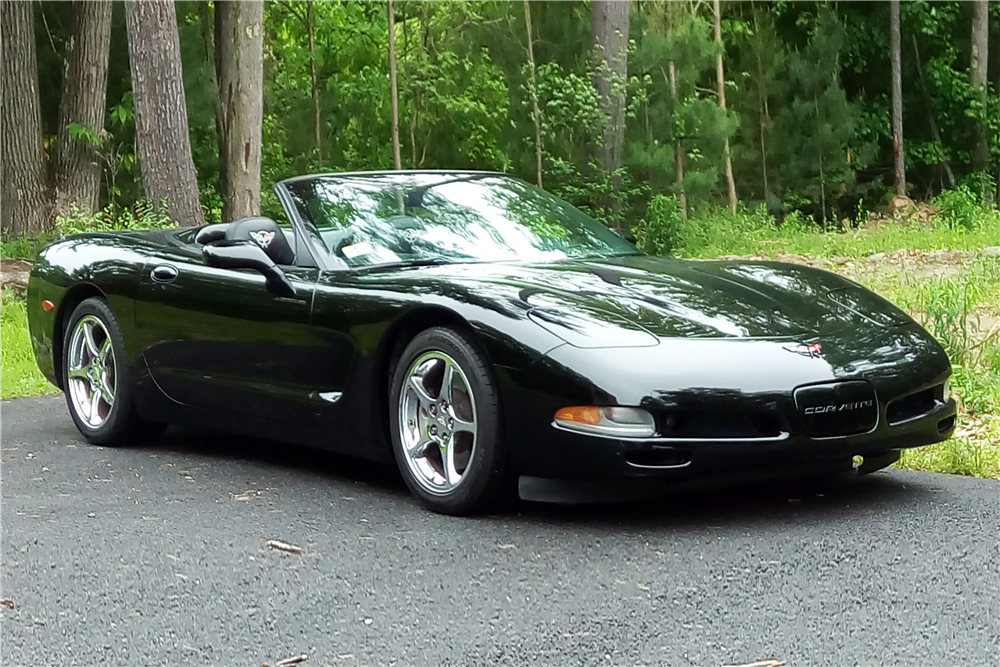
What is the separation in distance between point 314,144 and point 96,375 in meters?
25.1

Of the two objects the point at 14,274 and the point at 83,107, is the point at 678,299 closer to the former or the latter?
the point at 14,274

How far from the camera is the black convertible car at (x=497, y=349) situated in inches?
164

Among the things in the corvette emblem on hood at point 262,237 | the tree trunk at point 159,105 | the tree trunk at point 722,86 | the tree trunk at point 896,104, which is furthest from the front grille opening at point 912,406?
the tree trunk at point 896,104

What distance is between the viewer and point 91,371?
6500 mm

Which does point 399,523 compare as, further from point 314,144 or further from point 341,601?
point 314,144

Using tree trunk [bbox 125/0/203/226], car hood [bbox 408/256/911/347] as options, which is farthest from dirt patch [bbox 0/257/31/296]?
car hood [bbox 408/256/911/347]

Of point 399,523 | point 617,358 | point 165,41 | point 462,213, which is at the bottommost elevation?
point 399,523

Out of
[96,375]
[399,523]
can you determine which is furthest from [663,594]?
[96,375]

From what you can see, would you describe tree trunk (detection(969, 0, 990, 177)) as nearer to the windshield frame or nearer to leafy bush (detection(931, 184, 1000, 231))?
leafy bush (detection(931, 184, 1000, 231))

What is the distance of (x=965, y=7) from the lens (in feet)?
108

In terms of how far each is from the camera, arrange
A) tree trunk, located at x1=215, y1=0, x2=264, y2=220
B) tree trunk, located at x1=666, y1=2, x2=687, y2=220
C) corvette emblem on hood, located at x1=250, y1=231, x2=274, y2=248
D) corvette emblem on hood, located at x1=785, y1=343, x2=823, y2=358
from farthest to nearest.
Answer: tree trunk, located at x1=666, y1=2, x2=687, y2=220 < tree trunk, located at x1=215, y1=0, x2=264, y2=220 < corvette emblem on hood, located at x1=250, y1=231, x2=274, y2=248 < corvette emblem on hood, located at x1=785, y1=343, x2=823, y2=358

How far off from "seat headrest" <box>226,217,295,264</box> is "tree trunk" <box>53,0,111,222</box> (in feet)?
38.2

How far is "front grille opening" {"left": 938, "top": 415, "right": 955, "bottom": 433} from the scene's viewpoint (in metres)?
4.64

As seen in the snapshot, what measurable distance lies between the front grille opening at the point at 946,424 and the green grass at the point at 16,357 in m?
6.20
